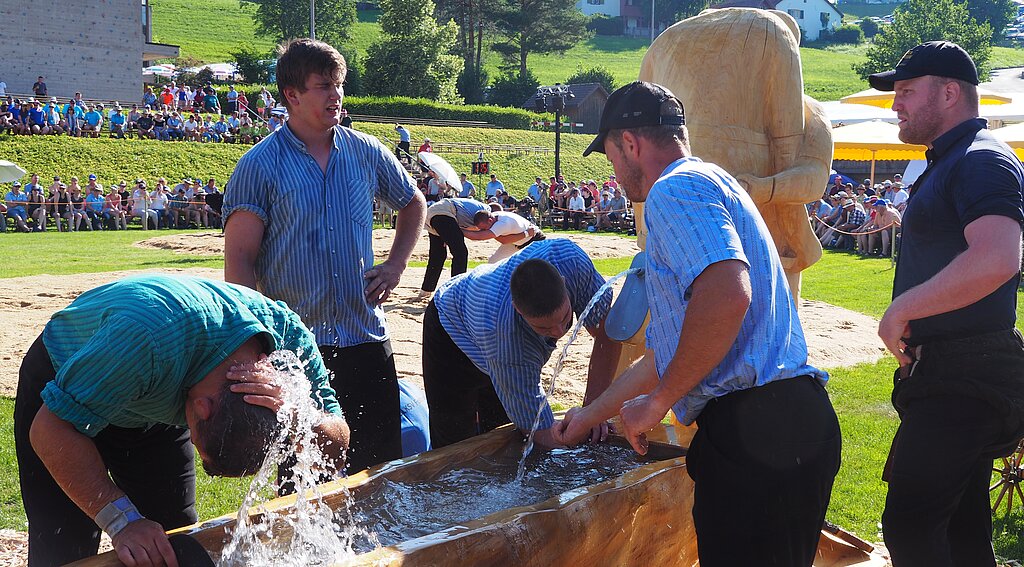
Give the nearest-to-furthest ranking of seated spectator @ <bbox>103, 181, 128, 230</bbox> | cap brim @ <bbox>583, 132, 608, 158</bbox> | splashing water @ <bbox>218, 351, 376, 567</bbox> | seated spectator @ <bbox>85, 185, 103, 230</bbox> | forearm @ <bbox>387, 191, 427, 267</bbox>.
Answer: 1. splashing water @ <bbox>218, 351, 376, 567</bbox>
2. cap brim @ <bbox>583, 132, 608, 158</bbox>
3. forearm @ <bbox>387, 191, 427, 267</bbox>
4. seated spectator @ <bbox>85, 185, 103, 230</bbox>
5. seated spectator @ <bbox>103, 181, 128, 230</bbox>

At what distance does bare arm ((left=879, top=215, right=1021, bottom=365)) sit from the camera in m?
2.66

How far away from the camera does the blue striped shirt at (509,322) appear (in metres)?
3.64

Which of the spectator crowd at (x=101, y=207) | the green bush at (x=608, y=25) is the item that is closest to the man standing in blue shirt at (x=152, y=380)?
the spectator crowd at (x=101, y=207)

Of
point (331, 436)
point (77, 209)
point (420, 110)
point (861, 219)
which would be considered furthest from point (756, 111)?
point (420, 110)

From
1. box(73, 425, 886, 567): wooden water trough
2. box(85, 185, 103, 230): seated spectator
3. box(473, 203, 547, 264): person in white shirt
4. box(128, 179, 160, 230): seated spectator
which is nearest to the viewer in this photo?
box(73, 425, 886, 567): wooden water trough

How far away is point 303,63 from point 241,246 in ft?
2.35

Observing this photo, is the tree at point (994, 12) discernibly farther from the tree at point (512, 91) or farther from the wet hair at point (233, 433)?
the wet hair at point (233, 433)

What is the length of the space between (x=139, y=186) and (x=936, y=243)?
22.3 meters

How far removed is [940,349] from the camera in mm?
2912

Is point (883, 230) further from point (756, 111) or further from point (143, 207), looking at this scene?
point (143, 207)

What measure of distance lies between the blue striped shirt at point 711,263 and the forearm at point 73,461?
1474 millimetres

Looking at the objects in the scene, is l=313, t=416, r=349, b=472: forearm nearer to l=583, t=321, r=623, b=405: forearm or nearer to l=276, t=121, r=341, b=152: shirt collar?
l=276, t=121, r=341, b=152: shirt collar

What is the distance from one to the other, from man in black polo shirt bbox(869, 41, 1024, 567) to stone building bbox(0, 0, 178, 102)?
38876 mm

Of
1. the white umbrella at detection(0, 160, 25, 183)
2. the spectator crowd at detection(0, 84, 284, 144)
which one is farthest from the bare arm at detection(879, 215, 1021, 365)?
the spectator crowd at detection(0, 84, 284, 144)
